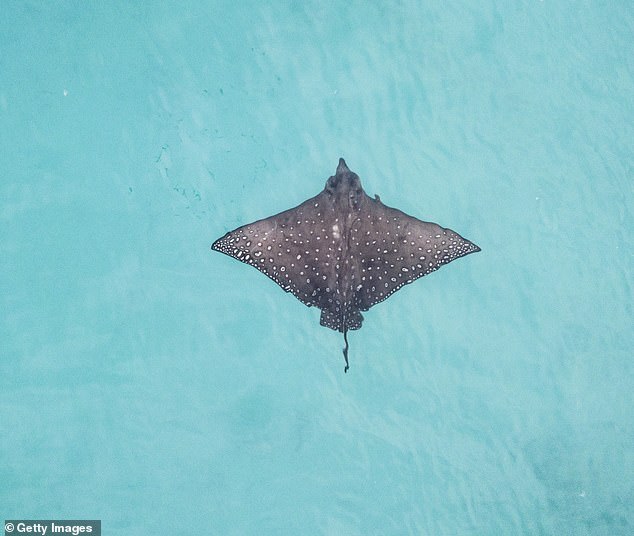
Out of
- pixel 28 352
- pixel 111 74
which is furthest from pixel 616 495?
pixel 111 74

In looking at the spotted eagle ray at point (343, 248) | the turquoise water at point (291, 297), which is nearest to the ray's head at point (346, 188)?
the spotted eagle ray at point (343, 248)

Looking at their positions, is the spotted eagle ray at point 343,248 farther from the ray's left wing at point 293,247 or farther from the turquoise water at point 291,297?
the turquoise water at point 291,297

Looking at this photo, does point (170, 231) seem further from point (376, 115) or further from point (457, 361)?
point (457, 361)

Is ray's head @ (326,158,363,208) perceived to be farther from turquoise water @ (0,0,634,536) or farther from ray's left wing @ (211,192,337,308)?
turquoise water @ (0,0,634,536)

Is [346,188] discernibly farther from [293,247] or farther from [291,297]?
[291,297]

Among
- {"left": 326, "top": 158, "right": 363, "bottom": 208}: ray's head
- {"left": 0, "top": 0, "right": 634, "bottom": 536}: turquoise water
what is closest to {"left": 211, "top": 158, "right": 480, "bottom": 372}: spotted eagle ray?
{"left": 326, "top": 158, "right": 363, "bottom": 208}: ray's head

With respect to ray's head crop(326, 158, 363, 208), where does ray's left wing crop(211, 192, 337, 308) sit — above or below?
below

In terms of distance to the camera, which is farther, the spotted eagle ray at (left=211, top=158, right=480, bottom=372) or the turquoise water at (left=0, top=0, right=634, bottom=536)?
the turquoise water at (left=0, top=0, right=634, bottom=536)

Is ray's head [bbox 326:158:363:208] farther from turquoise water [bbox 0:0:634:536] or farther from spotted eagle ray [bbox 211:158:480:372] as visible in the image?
turquoise water [bbox 0:0:634:536]
